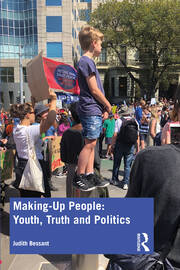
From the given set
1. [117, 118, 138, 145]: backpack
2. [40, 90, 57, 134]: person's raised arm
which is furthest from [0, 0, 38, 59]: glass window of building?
[40, 90, 57, 134]: person's raised arm

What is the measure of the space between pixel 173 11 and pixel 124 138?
2872 cm

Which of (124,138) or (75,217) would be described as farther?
(124,138)

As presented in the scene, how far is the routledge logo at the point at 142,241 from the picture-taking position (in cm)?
120

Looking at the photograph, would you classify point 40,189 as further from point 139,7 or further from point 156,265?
point 139,7

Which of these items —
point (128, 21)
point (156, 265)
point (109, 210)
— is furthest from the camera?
point (128, 21)

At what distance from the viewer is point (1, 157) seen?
440cm

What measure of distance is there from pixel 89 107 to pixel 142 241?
1.46 meters

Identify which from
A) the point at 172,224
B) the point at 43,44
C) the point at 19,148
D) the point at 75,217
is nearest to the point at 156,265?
the point at 172,224

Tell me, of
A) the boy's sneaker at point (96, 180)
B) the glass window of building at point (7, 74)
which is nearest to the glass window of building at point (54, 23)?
the glass window of building at point (7, 74)

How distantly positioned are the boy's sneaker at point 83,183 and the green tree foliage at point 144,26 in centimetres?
3093

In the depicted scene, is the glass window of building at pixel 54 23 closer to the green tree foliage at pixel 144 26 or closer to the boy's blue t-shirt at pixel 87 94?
the green tree foliage at pixel 144 26

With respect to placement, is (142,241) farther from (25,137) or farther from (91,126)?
(25,137)

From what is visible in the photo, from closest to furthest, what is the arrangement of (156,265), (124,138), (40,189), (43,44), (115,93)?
(156,265) < (40,189) < (124,138) < (43,44) < (115,93)

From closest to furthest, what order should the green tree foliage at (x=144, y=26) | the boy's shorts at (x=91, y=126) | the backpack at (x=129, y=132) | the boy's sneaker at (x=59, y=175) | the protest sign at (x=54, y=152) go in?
the boy's shorts at (x=91, y=126), the backpack at (x=129, y=132), the protest sign at (x=54, y=152), the boy's sneaker at (x=59, y=175), the green tree foliage at (x=144, y=26)
